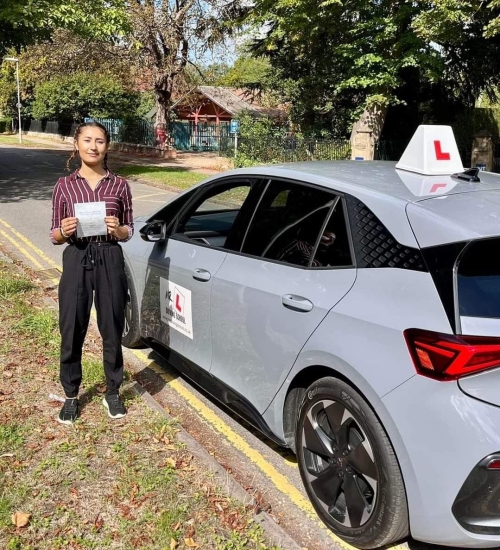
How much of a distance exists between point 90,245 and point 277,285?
3.83 feet

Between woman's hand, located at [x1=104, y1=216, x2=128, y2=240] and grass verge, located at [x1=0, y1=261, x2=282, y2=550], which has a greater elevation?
woman's hand, located at [x1=104, y1=216, x2=128, y2=240]

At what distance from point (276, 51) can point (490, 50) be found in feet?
27.0

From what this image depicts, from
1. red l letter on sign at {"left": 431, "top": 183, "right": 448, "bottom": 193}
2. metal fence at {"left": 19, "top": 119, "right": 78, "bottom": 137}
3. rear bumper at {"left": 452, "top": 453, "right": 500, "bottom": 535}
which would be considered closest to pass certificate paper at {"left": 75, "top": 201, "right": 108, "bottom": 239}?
red l letter on sign at {"left": 431, "top": 183, "right": 448, "bottom": 193}

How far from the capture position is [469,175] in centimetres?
296

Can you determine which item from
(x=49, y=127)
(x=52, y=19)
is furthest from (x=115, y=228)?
(x=49, y=127)

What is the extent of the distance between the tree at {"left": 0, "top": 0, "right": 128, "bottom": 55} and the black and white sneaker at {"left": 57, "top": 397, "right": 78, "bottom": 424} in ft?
49.2

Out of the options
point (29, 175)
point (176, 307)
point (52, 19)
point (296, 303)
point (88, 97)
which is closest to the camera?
point (296, 303)

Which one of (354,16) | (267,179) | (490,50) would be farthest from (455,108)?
(267,179)

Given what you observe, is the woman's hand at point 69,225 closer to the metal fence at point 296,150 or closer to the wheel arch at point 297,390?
the wheel arch at point 297,390

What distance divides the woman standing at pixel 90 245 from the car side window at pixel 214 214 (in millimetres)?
610

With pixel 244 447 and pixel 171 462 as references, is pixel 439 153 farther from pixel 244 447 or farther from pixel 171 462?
pixel 171 462

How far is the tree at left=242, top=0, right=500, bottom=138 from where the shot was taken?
1645cm

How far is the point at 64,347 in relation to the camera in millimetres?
3541

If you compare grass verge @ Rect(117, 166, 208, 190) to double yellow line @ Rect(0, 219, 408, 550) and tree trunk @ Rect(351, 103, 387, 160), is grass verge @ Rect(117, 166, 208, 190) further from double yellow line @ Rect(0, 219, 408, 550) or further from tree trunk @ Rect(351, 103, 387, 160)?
double yellow line @ Rect(0, 219, 408, 550)
